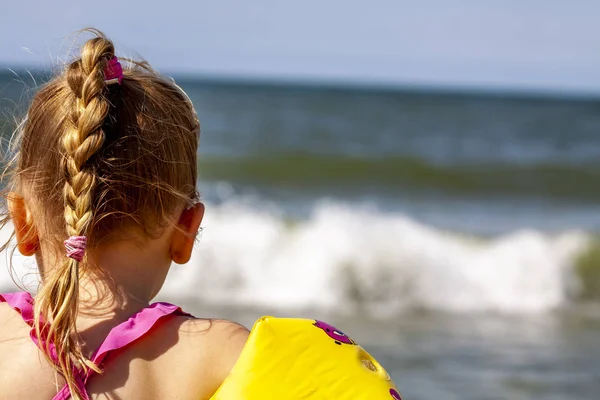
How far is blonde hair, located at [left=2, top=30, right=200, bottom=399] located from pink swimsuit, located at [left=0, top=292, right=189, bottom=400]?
0.02 metres

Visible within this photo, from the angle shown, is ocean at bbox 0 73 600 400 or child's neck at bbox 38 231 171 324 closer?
child's neck at bbox 38 231 171 324

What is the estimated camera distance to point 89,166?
4.23 ft

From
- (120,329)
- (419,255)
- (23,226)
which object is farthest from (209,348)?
(419,255)

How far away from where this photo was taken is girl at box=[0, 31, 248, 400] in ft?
4.22

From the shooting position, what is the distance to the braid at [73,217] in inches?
50.0

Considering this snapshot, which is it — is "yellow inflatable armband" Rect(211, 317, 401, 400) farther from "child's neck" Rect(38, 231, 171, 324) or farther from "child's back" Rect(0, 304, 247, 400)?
"child's neck" Rect(38, 231, 171, 324)

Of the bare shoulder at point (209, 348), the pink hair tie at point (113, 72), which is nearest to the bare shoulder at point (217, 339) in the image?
the bare shoulder at point (209, 348)

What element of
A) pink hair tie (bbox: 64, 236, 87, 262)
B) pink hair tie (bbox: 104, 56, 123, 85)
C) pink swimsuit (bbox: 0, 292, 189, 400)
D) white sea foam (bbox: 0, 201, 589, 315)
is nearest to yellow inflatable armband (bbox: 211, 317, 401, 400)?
pink swimsuit (bbox: 0, 292, 189, 400)

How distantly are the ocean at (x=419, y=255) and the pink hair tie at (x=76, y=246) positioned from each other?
0.40 metres

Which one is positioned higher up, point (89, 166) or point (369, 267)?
point (89, 166)

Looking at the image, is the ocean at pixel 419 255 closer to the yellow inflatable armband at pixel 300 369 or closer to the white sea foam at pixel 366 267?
the white sea foam at pixel 366 267

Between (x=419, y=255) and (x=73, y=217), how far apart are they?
15.7 ft

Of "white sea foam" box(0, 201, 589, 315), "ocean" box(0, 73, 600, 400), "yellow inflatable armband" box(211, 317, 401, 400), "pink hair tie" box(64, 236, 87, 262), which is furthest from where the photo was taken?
"white sea foam" box(0, 201, 589, 315)

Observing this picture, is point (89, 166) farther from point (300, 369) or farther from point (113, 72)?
point (300, 369)
